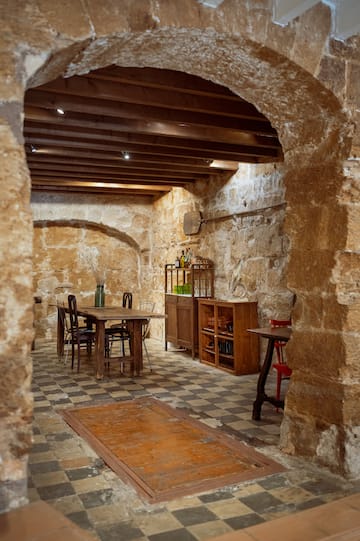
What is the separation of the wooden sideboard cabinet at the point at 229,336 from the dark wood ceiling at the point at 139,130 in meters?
1.94

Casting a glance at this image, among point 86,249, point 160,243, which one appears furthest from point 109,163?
point 86,249

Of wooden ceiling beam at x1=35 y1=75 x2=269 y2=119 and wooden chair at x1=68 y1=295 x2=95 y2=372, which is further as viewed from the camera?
wooden chair at x1=68 y1=295 x2=95 y2=372

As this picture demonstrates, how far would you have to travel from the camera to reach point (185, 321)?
7066 millimetres

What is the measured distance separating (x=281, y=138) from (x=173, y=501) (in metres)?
2.34

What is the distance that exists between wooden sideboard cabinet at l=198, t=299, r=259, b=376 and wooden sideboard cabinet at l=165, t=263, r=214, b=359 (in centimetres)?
24

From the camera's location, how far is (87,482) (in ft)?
9.08

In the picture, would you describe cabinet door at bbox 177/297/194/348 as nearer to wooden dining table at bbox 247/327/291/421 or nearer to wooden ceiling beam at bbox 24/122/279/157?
wooden ceiling beam at bbox 24/122/279/157

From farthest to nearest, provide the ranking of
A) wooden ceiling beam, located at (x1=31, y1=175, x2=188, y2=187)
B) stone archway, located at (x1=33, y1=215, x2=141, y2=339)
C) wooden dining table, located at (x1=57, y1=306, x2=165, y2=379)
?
stone archway, located at (x1=33, y1=215, x2=141, y2=339) → wooden ceiling beam, located at (x1=31, y1=175, x2=188, y2=187) → wooden dining table, located at (x1=57, y1=306, x2=165, y2=379)

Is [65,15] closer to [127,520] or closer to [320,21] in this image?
[320,21]

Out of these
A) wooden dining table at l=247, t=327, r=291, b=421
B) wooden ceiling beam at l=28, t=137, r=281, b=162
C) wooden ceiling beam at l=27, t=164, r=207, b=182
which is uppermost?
wooden ceiling beam at l=27, t=164, r=207, b=182

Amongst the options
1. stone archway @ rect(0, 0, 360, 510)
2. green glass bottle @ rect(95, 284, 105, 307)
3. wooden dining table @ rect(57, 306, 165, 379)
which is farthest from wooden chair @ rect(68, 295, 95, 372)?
stone archway @ rect(0, 0, 360, 510)

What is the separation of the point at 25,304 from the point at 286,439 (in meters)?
2.14

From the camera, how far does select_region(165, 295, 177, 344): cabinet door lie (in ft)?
24.2

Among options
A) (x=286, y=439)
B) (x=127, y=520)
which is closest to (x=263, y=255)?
(x=286, y=439)
